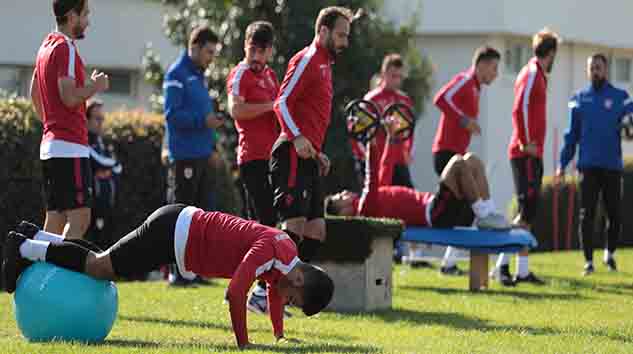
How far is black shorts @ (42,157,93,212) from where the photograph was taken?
9.37 metres

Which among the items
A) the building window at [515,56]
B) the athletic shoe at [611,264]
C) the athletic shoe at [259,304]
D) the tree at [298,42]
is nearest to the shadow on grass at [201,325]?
the athletic shoe at [259,304]

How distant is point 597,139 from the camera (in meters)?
14.4

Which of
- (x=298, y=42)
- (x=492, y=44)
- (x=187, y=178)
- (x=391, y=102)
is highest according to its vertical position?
(x=492, y=44)

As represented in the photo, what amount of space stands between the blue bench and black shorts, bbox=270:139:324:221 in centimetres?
316

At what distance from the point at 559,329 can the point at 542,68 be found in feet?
14.4

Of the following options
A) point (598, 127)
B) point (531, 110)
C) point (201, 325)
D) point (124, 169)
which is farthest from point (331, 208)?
point (201, 325)

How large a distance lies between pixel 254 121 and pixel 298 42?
9315 millimetres

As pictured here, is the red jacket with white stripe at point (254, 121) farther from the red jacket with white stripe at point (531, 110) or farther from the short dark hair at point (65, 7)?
A: the red jacket with white stripe at point (531, 110)

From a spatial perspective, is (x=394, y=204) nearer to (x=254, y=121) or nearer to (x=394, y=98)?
(x=394, y=98)

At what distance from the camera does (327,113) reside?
10078 millimetres

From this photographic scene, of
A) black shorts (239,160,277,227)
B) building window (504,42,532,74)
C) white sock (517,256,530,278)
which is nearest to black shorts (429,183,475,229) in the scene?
white sock (517,256,530,278)

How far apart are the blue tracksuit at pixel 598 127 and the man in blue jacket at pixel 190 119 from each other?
4.35 metres

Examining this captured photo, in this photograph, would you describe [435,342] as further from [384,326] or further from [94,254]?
[94,254]

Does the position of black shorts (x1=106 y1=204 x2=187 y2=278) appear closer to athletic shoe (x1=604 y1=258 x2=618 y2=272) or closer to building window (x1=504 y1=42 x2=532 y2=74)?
athletic shoe (x1=604 y1=258 x2=618 y2=272)
